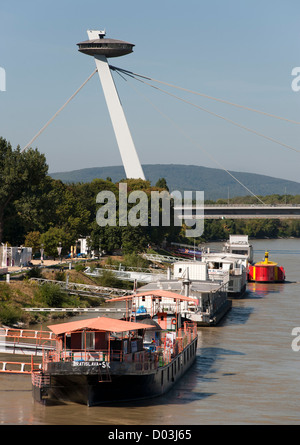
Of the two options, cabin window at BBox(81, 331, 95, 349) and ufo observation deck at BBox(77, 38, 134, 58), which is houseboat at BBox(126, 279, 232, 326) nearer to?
cabin window at BBox(81, 331, 95, 349)

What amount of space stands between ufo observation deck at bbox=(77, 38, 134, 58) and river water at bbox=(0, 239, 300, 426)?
257 ft

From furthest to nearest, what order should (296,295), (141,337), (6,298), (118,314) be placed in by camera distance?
(296,295) < (118,314) < (6,298) < (141,337)

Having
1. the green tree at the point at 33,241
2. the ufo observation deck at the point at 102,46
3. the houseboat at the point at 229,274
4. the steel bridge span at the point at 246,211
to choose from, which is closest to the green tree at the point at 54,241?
the green tree at the point at 33,241

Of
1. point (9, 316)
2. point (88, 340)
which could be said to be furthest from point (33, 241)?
point (88, 340)

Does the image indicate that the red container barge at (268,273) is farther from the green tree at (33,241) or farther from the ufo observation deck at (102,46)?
the ufo observation deck at (102,46)

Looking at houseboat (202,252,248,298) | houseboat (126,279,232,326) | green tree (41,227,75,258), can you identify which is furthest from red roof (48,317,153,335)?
green tree (41,227,75,258)

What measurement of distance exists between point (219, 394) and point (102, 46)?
90.9m

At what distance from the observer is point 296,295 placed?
5297 centimetres

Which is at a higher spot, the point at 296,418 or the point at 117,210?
the point at 117,210

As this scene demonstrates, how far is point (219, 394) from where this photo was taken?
23.5 metres

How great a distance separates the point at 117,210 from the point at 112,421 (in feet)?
194

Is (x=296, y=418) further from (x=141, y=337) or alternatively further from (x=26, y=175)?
(x=26, y=175)

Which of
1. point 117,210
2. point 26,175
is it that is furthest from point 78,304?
point 117,210

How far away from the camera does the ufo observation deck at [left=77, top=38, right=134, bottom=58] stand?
108 meters
